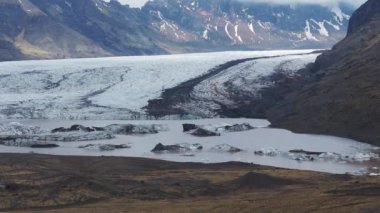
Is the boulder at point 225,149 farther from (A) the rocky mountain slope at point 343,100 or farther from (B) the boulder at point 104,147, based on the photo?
(A) the rocky mountain slope at point 343,100

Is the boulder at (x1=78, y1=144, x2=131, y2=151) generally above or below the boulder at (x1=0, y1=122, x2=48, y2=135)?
below

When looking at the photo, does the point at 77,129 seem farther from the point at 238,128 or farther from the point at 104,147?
the point at 238,128

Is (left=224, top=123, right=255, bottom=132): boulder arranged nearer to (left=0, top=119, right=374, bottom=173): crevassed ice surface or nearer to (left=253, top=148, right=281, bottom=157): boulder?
(left=0, top=119, right=374, bottom=173): crevassed ice surface

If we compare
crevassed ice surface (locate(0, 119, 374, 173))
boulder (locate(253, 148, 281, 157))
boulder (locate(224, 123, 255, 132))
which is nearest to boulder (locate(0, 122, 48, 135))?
crevassed ice surface (locate(0, 119, 374, 173))

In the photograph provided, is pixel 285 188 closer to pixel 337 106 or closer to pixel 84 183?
pixel 84 183

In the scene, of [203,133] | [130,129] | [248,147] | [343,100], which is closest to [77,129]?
[130,129]
